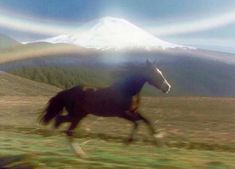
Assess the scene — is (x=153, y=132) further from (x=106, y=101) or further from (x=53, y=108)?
(x=53, y=108)

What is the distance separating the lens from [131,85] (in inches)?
435

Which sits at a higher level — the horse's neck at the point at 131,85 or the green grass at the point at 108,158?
the horse's neck at the point at 131,85

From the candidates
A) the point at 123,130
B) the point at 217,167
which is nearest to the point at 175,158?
the point at 217,167

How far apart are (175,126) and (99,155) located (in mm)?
8695

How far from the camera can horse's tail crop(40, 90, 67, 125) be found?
39.2ft

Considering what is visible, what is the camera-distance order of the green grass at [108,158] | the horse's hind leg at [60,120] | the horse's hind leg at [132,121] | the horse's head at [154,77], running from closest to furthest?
the green grass at [108,158] < the horse's hind leg at [132,121] < the horse's head at [154,77] < the horse's hind leg at [60,120]

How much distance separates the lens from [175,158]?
11984 mm

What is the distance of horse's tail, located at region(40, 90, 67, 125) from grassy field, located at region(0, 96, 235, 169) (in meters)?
0.54

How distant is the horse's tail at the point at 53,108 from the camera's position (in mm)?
11961

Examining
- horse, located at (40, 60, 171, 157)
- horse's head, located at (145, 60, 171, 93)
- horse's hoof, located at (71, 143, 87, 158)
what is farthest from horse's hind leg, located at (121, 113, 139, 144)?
horse's hoof, located at (71, 143, 87, 158)

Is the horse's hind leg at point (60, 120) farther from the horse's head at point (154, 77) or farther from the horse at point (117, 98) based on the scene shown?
the horse's head at point (154, 77)

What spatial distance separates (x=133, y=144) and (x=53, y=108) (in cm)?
366

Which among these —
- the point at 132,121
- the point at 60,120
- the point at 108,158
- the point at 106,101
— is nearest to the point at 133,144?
the point at 108,158

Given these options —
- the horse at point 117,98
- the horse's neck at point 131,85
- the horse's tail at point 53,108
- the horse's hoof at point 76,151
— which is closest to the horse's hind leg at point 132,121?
the horse at point 117,98
